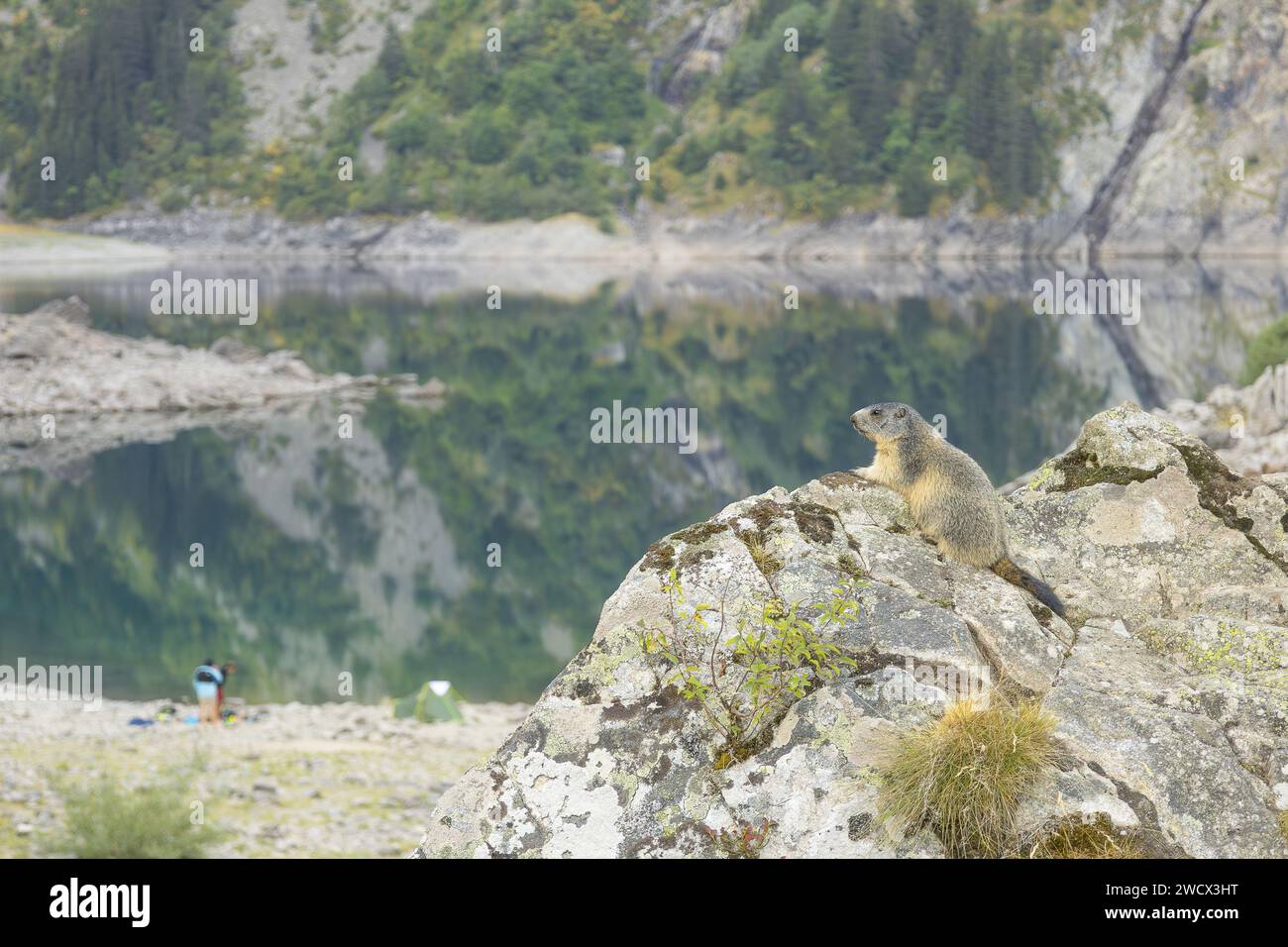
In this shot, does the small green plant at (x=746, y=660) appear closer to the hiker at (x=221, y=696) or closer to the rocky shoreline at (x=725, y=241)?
the hiker at (x=221, y=696)

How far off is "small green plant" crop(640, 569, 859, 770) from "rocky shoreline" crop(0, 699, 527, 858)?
9.47m

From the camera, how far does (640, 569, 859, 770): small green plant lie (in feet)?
20.4

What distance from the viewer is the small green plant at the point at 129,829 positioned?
14.1 m

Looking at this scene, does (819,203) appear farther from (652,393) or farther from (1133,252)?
(652,393)

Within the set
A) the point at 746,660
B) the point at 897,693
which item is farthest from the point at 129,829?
the point at 897,693

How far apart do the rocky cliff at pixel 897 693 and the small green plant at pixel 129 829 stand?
916 cm

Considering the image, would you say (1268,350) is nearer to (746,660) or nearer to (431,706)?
(431,706)

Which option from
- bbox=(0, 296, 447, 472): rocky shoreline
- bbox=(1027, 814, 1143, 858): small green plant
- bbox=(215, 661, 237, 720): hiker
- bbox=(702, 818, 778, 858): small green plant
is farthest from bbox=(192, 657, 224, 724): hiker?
bbox=(0, 296, 447, 472): rocky shoreline

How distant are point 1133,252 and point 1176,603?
178176 mm

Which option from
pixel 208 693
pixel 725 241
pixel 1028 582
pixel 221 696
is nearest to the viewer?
pixel 1028 582

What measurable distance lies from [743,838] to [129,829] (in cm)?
1047

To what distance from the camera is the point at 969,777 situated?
18.3 ft

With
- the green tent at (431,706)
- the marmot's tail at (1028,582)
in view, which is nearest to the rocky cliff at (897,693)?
the marmot's tail at (1028,582)
